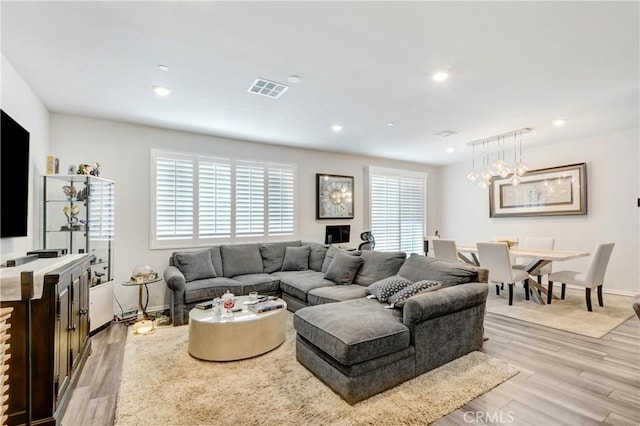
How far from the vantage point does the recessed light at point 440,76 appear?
298cm

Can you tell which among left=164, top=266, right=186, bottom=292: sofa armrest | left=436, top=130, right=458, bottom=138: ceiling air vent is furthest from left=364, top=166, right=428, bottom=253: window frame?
left=164, top=266, right=186, bottom=292: sofa armrest

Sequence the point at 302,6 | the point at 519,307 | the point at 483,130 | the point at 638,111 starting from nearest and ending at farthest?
the point at 302,6 < the point at 638,111 < the point at 519,307 < the point at 483,130

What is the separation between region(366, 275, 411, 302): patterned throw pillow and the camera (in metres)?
3.14

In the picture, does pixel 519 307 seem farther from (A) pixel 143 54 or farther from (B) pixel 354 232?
(A) pixel 143 54

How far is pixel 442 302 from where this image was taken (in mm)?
2646

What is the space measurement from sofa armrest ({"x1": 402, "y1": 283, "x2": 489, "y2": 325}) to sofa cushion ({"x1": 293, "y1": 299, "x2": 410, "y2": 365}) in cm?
14

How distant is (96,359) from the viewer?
2.99 meters

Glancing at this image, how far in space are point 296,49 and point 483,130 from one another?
3622 mm

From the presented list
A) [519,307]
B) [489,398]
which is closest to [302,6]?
[489,398]

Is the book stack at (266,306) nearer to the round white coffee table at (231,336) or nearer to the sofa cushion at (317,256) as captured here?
the round white coffee table at (231,336)

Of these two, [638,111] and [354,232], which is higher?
[638,111]

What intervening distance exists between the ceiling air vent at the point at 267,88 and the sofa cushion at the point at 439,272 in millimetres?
2381

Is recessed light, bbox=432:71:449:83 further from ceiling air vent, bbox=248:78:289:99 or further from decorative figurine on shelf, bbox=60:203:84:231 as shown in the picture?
decorative figurine on shelf, bbox=60:203:84:231

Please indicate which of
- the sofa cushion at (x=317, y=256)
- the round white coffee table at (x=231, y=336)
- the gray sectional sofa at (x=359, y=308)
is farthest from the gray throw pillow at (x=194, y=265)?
the sofa cushion at (x=317, y=256)
